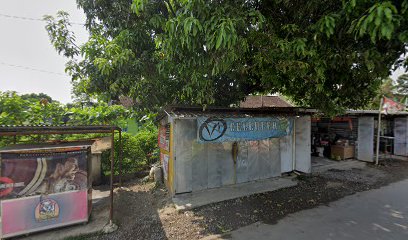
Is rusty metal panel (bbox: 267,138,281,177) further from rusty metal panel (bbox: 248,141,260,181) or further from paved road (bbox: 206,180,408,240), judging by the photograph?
paved road (bbox: 206,180,408,240)

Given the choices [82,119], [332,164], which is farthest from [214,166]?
[332,164]

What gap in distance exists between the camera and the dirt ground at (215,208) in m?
4.45

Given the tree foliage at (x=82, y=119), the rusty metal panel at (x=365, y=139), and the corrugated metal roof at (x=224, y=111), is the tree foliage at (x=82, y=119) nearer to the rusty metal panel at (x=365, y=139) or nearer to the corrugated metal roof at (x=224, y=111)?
the corrugated metal roof at (x=224, y=111)

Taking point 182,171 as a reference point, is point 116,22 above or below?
above

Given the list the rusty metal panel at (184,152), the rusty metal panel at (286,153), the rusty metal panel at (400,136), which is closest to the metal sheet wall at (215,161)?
the rusty metal panel at (184,152)

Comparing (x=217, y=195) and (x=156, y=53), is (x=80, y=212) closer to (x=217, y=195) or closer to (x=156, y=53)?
(x=217, y=195)

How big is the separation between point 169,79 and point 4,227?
468 cm

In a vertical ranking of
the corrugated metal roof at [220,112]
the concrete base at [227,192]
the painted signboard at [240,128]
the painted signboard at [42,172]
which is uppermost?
the corrugated metal roof at [220,112]

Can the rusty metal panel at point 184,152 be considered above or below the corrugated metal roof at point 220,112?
below

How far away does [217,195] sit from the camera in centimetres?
609

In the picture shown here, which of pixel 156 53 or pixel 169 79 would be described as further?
pixel 169 79

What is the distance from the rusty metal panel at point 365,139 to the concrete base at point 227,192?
5.79 metres

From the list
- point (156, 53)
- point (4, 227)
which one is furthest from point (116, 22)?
point (4, 227)

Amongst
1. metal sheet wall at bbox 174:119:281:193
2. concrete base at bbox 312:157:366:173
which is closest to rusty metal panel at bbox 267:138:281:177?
metal sheet wall at bbox 174:119:281:193
